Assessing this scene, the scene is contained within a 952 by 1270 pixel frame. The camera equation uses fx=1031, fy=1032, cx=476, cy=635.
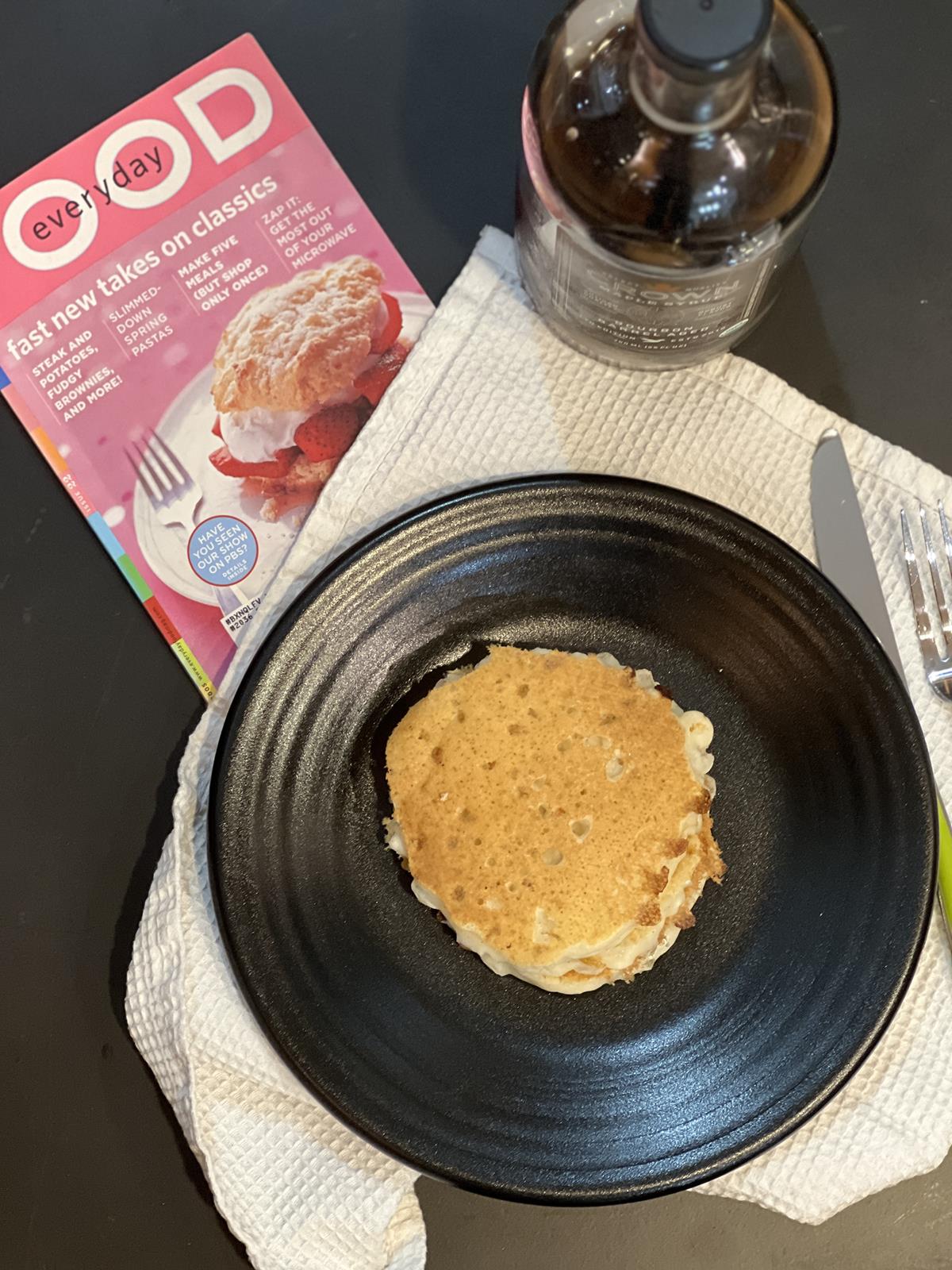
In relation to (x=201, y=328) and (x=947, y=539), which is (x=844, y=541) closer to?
(x=947, y=539)

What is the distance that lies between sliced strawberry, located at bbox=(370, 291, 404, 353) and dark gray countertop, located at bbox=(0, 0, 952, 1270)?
0.03 m

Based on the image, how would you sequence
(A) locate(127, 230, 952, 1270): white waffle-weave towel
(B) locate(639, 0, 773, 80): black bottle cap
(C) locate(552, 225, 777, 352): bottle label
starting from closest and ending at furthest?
(B) locate(639, 0, 773, 80): black bottle cap, (C) locate(552, 225, 777, 352): bottle label, (A) locate(127, 230, 952, 1270): white waffle-weave towel

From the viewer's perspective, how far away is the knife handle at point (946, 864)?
764 mm

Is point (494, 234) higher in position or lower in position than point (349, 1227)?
higher

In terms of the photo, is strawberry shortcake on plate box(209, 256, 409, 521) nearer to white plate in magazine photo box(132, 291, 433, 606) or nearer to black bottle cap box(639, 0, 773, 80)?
white plate in magazine photo box(132, 291, 433, 606)

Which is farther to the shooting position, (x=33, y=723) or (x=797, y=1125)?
(x=33, y=723)

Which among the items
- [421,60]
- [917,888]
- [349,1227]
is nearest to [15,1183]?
[349,1227]

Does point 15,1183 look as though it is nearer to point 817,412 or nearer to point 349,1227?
point 349,1227

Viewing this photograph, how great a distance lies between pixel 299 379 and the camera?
81 cm

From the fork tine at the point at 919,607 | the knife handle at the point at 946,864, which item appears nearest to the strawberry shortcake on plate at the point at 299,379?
the fork tine at the point at 919,607

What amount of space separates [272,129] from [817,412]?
490mm

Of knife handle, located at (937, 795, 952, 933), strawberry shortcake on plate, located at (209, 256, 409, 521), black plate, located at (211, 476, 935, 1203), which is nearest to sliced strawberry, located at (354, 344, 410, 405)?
strawberry shortcake on plate, located at (209, 256, 409, 521)

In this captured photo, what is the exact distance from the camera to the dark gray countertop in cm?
81

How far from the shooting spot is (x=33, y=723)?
82 cm
